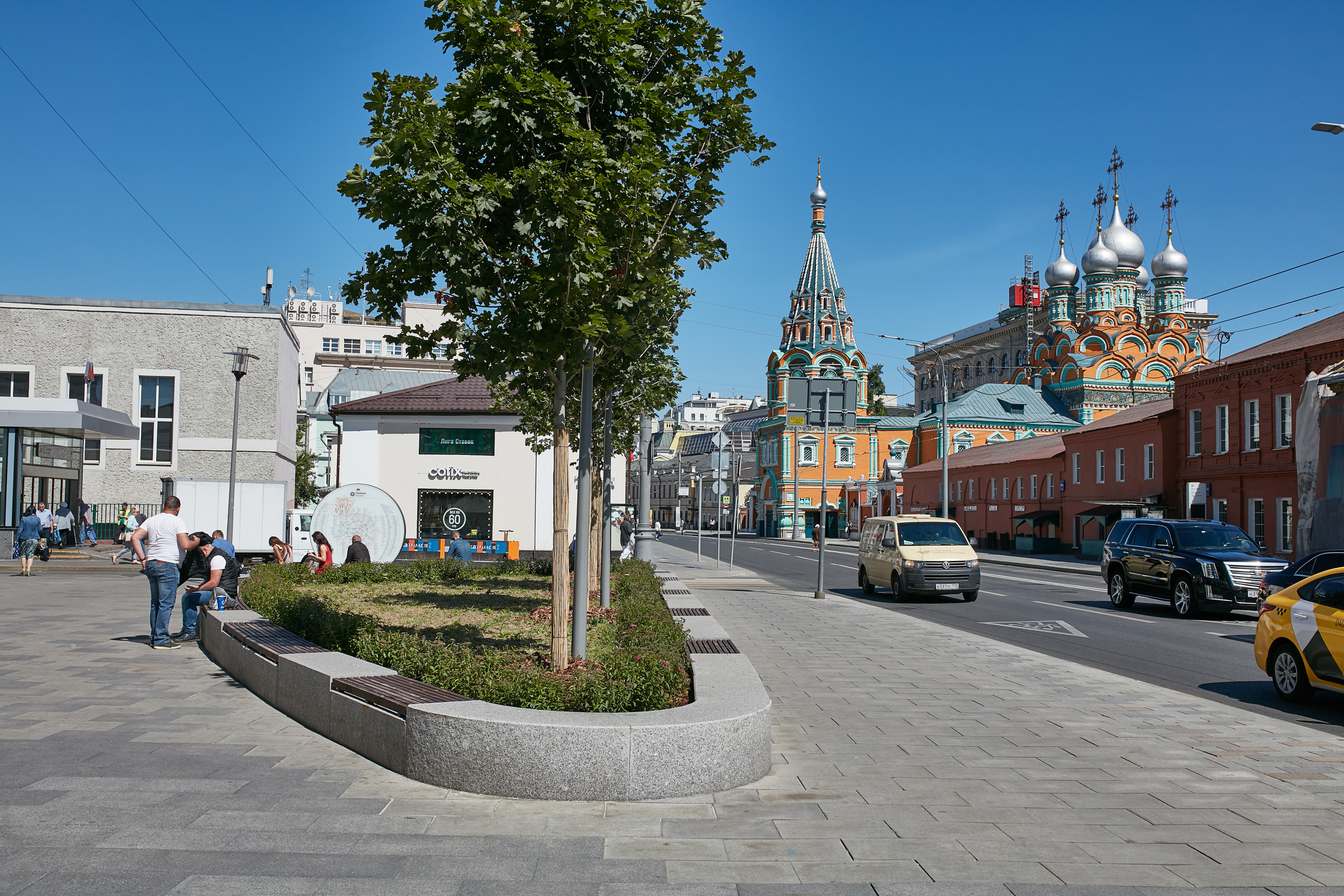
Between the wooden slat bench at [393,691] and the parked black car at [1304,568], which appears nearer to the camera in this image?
the wooden slat bench at [393,691]

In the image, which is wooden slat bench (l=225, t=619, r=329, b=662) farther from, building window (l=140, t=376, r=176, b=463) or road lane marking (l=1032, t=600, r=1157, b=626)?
building window (l=140, t=376, r=176, b=463)

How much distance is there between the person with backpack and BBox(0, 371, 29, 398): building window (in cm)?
2733

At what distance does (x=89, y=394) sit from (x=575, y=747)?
35.2 m

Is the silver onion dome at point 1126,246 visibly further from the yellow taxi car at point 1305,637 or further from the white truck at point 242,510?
the yellow taxi car at point 1305,637

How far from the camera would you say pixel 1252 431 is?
119 feet

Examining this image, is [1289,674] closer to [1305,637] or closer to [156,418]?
[1305,637]

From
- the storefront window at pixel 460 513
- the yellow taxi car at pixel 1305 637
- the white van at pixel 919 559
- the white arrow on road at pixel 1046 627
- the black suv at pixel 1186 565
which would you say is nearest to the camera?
the yellow taxi car at pixel 1305 637

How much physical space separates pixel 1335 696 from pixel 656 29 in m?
9.11

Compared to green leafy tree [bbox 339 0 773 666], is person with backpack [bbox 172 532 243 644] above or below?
below

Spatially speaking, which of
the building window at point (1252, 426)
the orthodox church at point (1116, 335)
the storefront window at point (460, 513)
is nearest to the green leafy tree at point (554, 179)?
the storefront window at point (460, 513)

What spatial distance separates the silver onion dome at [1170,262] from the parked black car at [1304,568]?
72544 millimetres

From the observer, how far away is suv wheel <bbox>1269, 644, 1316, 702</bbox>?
9500mm

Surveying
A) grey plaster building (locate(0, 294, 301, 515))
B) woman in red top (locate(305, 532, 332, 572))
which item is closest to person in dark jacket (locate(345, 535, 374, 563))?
woman in red top (locate(305, 532, 332, 572))

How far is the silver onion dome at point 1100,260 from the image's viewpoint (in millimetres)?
76312
